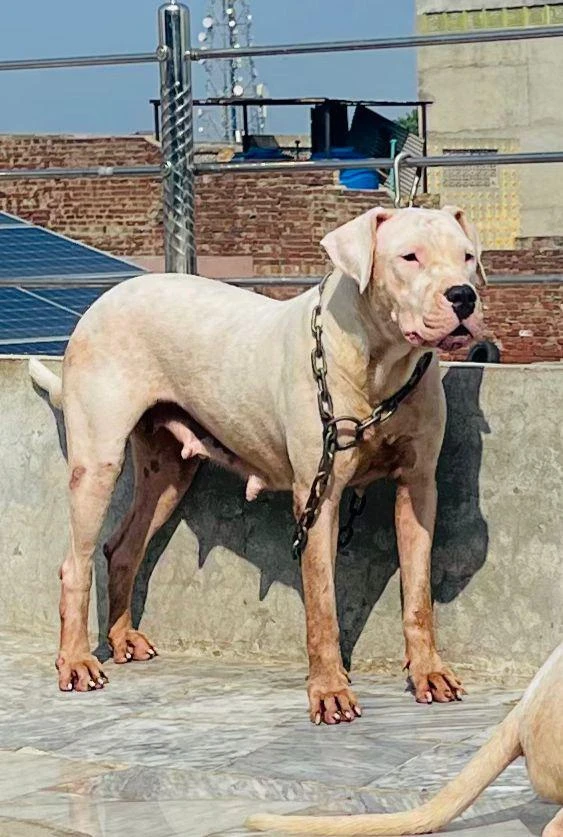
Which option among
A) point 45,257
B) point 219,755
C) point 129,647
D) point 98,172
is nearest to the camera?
point 219,755

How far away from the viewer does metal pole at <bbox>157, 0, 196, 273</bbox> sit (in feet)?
24.9

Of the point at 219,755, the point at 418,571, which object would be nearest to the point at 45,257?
the point at 418,571

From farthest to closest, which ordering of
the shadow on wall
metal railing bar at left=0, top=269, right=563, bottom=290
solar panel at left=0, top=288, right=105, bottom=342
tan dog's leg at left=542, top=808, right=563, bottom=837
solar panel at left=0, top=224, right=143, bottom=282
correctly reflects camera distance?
solar panel at left=0, top=224, right=143, bottom=282, solar panel at left=0, top=288, right=105, bottom=342, metal railing bar at left=0, top=269, right=563, bottom=290, the shadow on wall, tan dog's leg at left=542, top=808, right=563, bottom=837

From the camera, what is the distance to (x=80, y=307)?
1274cm

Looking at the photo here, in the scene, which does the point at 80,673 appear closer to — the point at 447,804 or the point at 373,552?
the point at 373,552

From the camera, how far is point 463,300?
5656 mm

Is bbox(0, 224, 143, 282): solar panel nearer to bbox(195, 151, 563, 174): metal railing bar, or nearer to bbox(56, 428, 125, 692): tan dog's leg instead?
bbox(195, 151, 563, 174): metal railing bar

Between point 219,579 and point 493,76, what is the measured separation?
1377 inches

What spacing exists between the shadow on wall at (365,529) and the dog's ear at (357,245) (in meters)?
0.88

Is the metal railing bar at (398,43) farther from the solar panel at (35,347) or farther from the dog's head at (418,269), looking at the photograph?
the solar panel at (35,347)

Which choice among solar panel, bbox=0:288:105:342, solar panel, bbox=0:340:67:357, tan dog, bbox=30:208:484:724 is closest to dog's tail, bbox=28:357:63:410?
tan dog, bbox=30:208:484:724

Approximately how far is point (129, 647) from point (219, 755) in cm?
163

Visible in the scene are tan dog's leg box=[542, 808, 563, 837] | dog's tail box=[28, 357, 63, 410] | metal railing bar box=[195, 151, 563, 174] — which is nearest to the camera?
tan dog's leg box=[542, 808, 563, 837]

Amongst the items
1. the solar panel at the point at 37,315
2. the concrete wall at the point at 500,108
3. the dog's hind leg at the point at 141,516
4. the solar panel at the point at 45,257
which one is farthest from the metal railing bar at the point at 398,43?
the concrete wall at the point at 500,108
